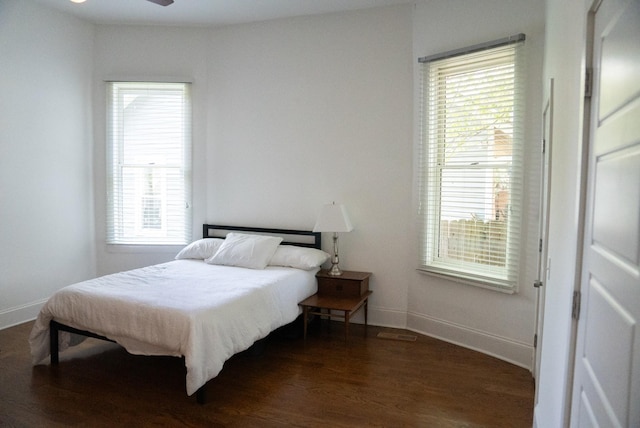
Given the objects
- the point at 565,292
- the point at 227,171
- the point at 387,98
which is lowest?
the point at 565,292

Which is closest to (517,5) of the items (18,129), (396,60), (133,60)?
(396,60)

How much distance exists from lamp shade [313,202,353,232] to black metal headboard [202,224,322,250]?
31 centimetres

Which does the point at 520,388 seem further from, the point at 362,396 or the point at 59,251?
the point at 59,251

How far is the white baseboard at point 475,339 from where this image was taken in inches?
131

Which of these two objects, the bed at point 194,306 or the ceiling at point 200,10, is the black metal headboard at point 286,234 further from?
the ceiling at point 200,10

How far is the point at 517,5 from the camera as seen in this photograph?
334 centimetres

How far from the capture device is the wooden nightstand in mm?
3775

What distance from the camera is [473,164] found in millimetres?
3666

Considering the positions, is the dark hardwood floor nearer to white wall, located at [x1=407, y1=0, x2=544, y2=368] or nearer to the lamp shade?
white wall, located at [x1=407, y1=0, x2=544, y2=368]

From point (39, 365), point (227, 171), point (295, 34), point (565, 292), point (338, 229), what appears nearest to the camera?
point (565, 292)

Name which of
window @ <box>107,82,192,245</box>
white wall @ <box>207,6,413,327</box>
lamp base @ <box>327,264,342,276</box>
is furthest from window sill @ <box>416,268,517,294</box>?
window @ <box>107,82,192,245</box>

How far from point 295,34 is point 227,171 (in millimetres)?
1628

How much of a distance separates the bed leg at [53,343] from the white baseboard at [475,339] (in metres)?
2.97

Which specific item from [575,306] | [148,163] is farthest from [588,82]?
[148,163]
